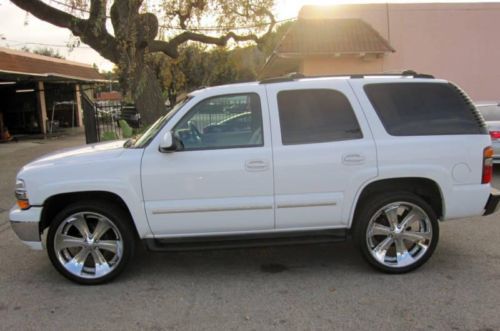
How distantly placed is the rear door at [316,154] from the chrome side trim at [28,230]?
89.3 inches

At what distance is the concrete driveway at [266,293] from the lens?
3727 mm

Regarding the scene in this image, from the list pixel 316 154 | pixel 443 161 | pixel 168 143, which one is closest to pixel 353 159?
pixel 316 154

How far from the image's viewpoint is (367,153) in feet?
14.5

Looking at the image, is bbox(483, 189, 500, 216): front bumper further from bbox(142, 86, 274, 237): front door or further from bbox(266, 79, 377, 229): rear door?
bbox(142, 86, 274, 237): front door

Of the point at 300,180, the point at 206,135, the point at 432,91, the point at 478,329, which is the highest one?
the point at 432,91

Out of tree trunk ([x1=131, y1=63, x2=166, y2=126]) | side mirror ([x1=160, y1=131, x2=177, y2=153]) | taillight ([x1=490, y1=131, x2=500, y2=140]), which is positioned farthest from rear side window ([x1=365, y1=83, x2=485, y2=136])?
tree trunk ([x1=131, y1=63, x2=166, y2=126])

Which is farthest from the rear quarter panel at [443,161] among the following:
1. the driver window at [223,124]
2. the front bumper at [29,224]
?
the front bumper at [29,224]

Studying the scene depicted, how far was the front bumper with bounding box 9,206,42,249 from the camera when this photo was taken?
440 cm

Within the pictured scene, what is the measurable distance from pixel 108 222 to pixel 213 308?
1.33 metres

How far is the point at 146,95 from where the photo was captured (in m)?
11.6

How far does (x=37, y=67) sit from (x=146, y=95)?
36.0 ft

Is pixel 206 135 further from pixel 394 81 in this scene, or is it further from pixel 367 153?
pixel 394 81

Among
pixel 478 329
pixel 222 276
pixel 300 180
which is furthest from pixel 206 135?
pixel 478 329

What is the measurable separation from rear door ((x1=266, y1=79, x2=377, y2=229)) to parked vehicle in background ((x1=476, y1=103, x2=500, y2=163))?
229 inches
